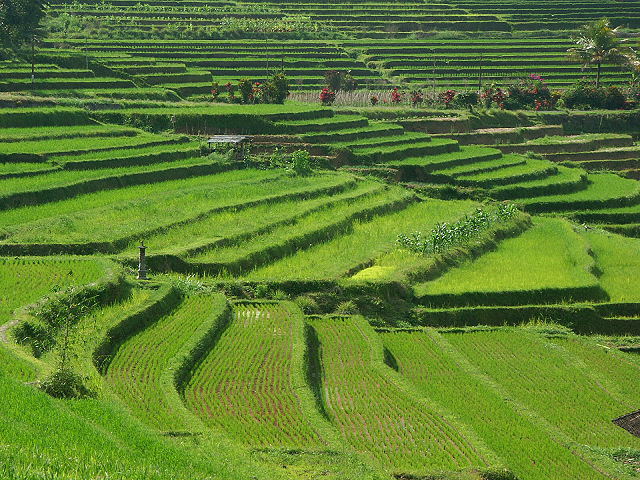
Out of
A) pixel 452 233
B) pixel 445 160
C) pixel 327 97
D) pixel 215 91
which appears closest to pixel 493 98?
pixel 327 97

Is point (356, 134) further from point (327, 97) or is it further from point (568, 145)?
point (568, 145)

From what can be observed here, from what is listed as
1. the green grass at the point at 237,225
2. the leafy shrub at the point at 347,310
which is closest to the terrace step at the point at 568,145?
the green grass at the point at 237,225

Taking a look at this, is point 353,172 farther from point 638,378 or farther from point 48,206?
point 638,378

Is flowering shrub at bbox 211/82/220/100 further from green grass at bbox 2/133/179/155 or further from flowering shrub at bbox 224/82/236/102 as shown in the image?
green grass at bbox 2/133/179/155

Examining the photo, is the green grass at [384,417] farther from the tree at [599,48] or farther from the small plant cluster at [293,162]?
the tree at [599,48]

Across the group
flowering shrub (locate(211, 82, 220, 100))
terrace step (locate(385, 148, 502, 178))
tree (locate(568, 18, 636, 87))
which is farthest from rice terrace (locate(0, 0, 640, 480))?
tree (locate(568, 18, 636, 87))
